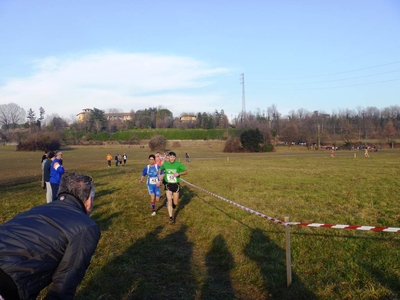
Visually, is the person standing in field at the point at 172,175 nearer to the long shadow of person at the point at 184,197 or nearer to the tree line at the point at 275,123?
the long shadow of person at the point at 184,197

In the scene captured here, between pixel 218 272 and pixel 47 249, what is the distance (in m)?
4.22

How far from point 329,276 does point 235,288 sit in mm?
1468

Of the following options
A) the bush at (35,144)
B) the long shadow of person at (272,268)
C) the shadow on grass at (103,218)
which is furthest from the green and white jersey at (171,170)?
the bush at (35,144)

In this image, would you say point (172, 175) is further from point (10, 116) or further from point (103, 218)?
point (10, 116)

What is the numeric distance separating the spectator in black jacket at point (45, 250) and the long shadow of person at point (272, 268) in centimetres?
337

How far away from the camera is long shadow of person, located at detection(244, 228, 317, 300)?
4849mm

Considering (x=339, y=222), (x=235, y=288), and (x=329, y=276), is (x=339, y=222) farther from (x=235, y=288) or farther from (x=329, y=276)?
(x=235, y=288)

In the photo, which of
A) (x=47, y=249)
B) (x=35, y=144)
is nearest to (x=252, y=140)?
(x=35, y=144)

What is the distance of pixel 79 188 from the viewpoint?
275cm

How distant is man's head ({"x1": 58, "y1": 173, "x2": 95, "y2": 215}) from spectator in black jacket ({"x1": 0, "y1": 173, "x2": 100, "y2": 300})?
19 centimetres

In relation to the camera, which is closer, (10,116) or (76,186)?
(76,186)

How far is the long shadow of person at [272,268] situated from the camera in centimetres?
485

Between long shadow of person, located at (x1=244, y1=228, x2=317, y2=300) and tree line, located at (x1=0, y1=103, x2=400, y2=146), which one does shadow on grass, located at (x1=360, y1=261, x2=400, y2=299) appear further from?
tree line, located at (x1=0, y1=103, x2=400, y2=146)

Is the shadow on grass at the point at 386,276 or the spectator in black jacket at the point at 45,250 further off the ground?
the spectator in black jacket at the point at 45,250
